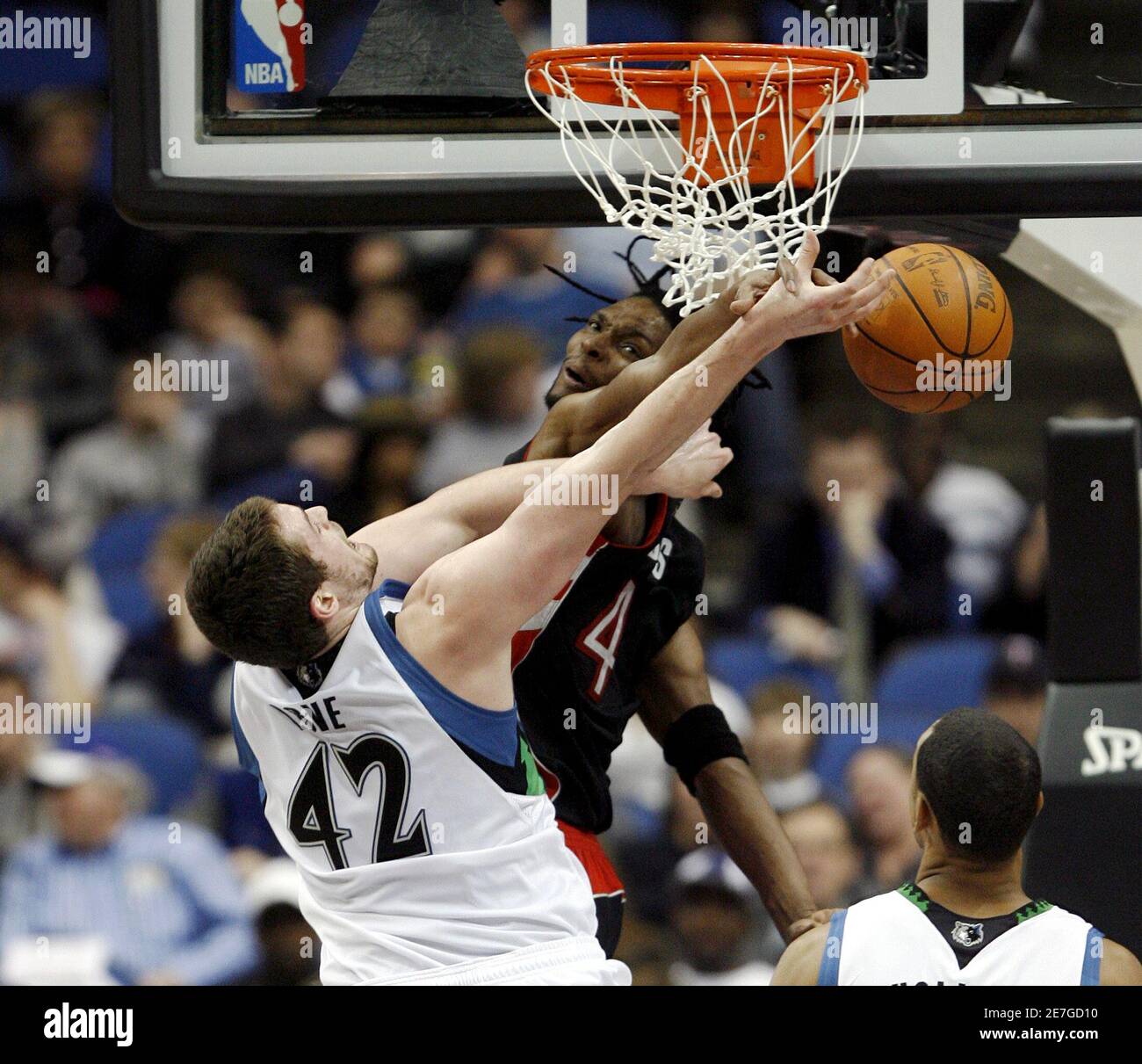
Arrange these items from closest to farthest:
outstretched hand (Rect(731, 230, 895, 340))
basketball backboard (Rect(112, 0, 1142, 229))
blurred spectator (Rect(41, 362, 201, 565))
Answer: outstretched hand (Rect(731, 230, 895, 340)), basketball backboard (Rect(112, 0, 1142, 229)), blurred spectator (Rect(41, 362, 201, 565))

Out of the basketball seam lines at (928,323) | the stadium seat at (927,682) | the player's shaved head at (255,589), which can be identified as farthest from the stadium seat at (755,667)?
the player's shaved head at (255,589)

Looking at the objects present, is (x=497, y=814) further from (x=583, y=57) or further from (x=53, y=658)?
(x=53, y=658)

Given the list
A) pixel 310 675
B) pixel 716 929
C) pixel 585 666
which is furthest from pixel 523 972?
pixel 716 929

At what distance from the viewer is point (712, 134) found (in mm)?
2650

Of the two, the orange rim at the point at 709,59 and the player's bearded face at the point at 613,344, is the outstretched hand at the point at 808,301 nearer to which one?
the orange rim at the point at 709,59

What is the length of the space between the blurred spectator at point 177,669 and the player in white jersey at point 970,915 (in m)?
2.69

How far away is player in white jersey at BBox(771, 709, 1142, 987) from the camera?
2328 mm

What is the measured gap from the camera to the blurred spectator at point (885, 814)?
14.0 feet

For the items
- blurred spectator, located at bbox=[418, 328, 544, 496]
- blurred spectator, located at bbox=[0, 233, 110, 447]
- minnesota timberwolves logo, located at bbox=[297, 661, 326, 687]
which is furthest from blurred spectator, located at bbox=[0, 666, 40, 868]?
minnesota timberwolves logo, located at bbox=[297, 661, 326, 687]

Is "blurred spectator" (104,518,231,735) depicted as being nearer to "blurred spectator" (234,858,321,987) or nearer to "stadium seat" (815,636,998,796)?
"blurred spectator" (234,858,321,987)

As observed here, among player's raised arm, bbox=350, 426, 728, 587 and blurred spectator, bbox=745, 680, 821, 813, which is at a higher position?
player's raised arm, bbox=350, 426, 728, 587

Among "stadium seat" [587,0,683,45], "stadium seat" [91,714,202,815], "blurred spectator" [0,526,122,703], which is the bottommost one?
"stadium seat" [91,714,202,815]

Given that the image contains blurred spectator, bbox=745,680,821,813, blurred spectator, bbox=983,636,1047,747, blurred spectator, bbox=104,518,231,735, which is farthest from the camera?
blurred spectator, bbox=104,518,231,735

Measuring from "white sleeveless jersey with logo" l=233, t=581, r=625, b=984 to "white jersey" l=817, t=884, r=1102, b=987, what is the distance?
0.39m
